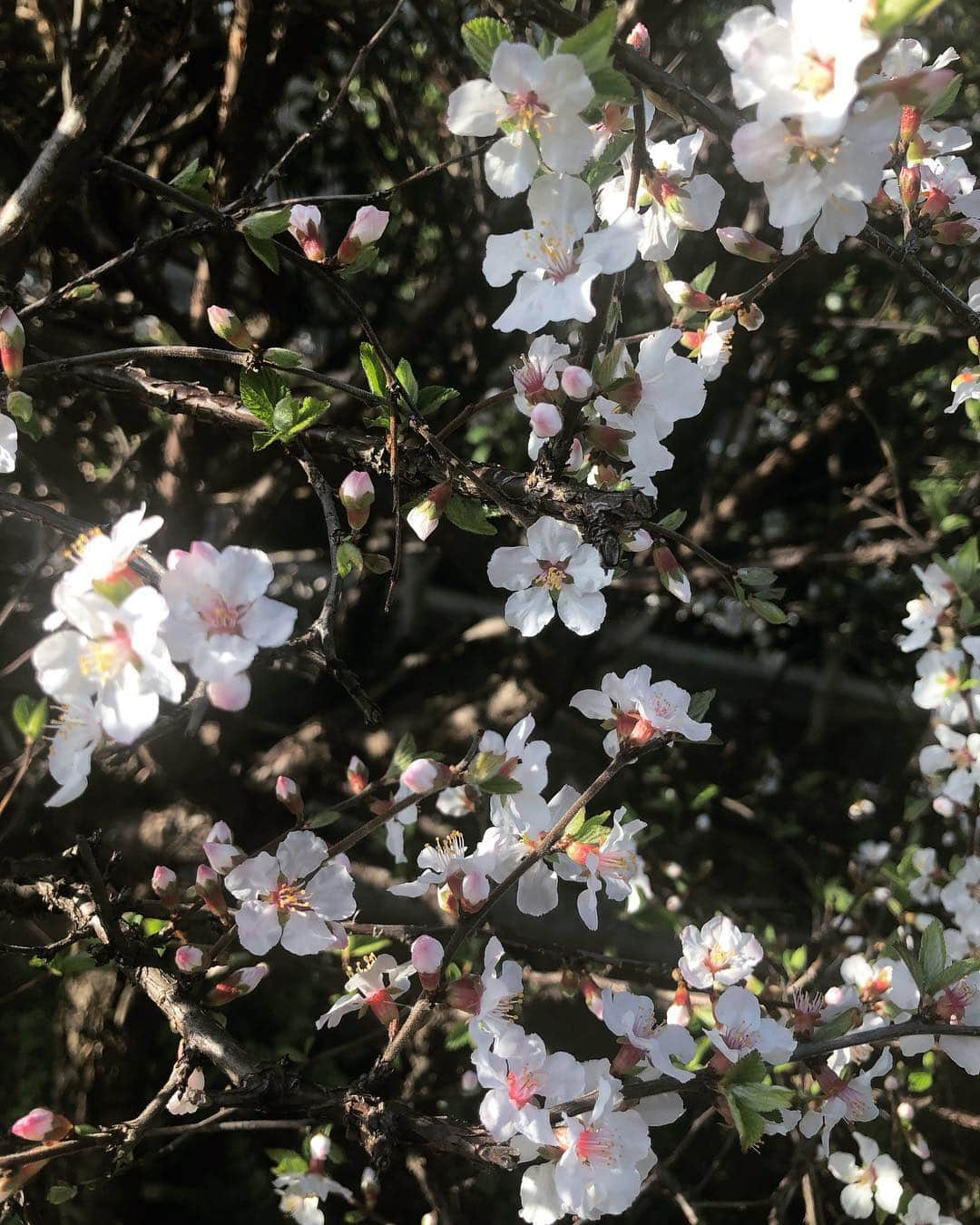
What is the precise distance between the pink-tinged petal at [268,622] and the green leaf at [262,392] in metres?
0.28

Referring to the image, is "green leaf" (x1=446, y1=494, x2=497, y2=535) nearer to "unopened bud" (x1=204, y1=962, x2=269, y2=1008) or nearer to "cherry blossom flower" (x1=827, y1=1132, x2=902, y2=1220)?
"unopened bud" (x1=204, y1=962, x2=269, y2=1008)

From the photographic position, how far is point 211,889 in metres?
0.99

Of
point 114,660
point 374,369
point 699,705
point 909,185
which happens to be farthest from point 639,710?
point 909,185

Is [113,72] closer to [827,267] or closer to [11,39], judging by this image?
[11,39]

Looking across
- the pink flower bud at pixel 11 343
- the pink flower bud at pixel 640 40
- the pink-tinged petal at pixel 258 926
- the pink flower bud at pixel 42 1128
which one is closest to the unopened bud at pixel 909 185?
the pink flower bud at pixel 640 40

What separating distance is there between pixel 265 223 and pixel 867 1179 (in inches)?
77.1

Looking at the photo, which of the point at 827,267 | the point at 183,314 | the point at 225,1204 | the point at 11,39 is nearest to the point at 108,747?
the point at 183,314

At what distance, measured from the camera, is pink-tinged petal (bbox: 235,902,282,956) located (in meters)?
0.96

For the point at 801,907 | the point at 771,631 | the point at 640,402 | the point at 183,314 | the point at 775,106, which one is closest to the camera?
the point at 775,106

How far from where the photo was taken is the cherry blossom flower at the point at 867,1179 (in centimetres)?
155

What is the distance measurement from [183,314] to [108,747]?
1661mm

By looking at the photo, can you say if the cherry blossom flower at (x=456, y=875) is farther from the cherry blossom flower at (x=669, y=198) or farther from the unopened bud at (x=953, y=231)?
the unopened bud at (x=953, y=231)

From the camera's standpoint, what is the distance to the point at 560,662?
2414 mm

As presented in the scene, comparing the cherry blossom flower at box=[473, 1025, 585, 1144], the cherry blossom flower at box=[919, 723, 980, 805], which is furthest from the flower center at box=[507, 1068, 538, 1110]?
the cherry blossom flower at box=[919, 723, 980, 805]
